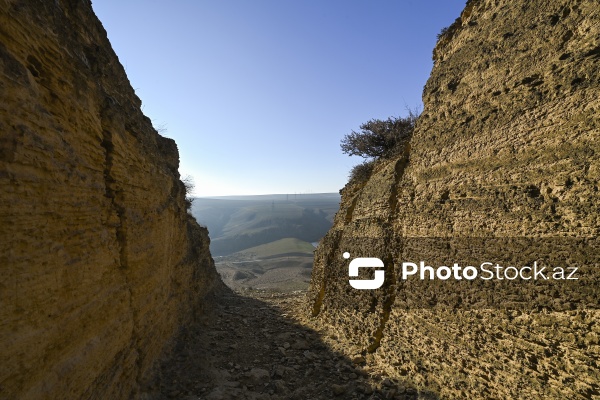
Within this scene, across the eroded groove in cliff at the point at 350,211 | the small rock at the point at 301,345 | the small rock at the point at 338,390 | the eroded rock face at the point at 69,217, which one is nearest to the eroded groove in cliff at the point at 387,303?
the small rock at the point at 338,390

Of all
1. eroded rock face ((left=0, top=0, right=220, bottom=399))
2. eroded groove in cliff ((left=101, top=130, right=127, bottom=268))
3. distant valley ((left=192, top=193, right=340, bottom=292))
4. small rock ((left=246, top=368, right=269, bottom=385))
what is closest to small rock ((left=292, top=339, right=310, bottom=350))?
small rock ((left=246, top=368, right=269, bottom=385))

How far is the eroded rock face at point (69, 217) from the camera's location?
8.30 ft

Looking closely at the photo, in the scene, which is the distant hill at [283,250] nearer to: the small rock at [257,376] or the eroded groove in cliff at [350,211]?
→ the eroded groove in cliff at [350,211]

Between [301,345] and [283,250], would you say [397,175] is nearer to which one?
[301,345]

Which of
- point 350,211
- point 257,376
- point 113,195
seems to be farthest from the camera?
point 350,211

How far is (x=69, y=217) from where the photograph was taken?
332cm

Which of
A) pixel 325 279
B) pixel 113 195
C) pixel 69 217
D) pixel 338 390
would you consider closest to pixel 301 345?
pixel 338 390

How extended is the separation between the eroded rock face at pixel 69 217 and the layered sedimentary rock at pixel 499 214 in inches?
200

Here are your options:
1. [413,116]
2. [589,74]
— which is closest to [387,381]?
[589,74]

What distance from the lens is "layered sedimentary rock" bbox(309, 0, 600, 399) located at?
418 centimetres

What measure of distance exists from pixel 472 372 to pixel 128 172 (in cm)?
621

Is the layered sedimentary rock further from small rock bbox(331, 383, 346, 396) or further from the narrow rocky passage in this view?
small rock bbox(331, 383, 346, 396)

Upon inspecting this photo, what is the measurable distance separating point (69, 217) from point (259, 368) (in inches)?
224

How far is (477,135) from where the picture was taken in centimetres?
618
